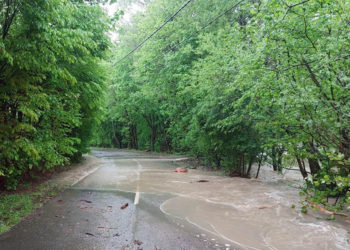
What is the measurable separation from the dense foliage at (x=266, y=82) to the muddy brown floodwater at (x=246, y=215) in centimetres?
88

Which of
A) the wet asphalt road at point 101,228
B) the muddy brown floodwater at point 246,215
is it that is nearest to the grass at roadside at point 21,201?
the wet asphalt road at point 101,228

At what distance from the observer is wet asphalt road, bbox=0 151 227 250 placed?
4930 mm

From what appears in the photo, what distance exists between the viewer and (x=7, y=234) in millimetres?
5258

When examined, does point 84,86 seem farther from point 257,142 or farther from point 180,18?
point 180,18

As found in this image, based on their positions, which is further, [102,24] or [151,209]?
[102,24]

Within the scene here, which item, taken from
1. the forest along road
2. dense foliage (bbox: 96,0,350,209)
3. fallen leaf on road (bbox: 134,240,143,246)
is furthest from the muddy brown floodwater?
fallen leaf on road (bbox: 134,240,143,246)

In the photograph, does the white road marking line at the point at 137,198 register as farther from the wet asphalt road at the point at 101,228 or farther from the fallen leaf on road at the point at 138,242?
the fallen leaf on road at the point at 138,242

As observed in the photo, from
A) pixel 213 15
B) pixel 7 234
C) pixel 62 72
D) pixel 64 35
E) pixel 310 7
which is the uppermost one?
pixel 213 15

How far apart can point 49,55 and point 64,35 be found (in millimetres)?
490

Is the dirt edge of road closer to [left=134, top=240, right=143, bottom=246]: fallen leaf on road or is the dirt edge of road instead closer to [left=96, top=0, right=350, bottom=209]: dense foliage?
[left=134, top=240, right=143, bottom=246]: fallen leaf on road

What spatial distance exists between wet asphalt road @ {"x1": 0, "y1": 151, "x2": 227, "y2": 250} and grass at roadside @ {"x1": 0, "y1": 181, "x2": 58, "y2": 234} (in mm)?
233

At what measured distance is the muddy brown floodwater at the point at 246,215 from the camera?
5391 mm

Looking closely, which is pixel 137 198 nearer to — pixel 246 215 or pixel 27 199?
pixel 27 199

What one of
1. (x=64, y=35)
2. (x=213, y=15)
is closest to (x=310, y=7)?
(x=64, y=35)
